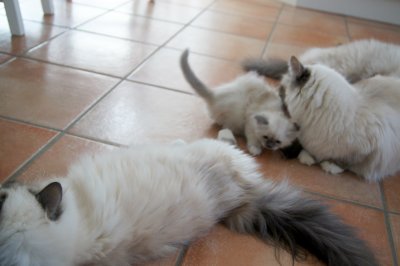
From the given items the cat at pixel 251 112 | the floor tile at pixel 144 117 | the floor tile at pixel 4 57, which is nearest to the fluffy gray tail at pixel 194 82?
the cat at pixel 251 112

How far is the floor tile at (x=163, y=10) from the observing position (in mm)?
3283

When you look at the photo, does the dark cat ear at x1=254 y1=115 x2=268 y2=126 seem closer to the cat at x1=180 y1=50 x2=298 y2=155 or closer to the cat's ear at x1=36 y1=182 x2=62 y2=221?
the cat at x1=180 y1=50 x2=298 y2=155

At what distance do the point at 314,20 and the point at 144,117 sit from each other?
2.85 metres

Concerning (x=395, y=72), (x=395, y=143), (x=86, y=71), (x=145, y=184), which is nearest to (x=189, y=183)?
(x=145, y=184)

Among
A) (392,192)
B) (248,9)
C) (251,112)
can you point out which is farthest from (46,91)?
(248,9)

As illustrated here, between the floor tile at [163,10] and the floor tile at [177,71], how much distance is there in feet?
2.74

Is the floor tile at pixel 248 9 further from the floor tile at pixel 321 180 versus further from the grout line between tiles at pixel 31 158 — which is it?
the grout line between tiles at pixel 31 158

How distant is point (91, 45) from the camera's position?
2.46 m

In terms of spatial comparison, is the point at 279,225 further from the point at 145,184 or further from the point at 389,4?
the point at 389,4

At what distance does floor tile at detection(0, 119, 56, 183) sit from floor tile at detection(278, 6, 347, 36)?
9.10 feet

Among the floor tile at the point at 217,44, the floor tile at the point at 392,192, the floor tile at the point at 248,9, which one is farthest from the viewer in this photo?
the floor tile at the point at 248,9

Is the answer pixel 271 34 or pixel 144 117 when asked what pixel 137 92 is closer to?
pixel 144 117

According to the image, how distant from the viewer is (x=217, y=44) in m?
2.85

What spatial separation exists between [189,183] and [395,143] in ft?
3.48
